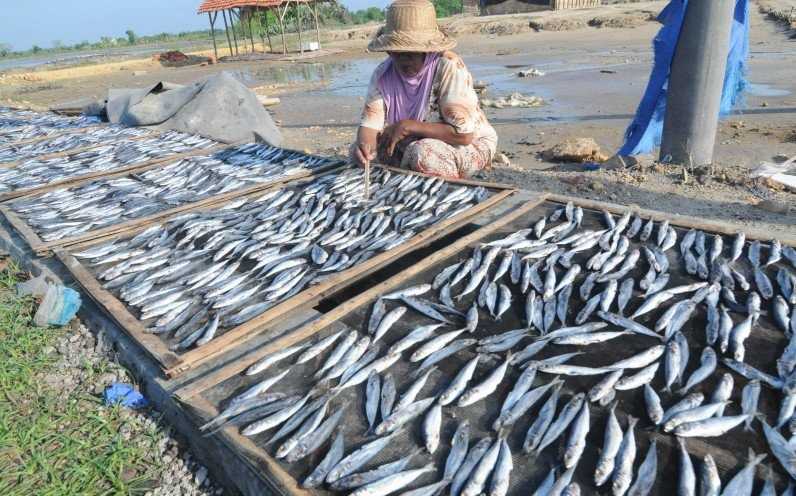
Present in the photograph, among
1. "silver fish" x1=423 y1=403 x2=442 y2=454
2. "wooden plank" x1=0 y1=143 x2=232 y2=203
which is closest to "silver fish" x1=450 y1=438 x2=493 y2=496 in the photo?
"silver fish" x1=423 y1=403 x2=442 y2=454

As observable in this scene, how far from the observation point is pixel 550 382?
2217 mm

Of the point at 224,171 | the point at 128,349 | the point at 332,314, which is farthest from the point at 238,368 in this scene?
the point at 224,171

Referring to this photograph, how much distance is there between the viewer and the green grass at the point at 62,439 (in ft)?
8.06

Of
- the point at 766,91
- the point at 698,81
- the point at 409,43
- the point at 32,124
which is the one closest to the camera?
the point at 409,43

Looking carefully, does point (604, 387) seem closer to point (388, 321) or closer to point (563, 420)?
point (563, 420)

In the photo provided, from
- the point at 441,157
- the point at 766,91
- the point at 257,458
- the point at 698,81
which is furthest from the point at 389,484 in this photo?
the point at 766,91

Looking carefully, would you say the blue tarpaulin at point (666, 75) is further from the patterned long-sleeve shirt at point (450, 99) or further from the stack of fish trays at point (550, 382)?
the stack of fish trays at point (550, 382)

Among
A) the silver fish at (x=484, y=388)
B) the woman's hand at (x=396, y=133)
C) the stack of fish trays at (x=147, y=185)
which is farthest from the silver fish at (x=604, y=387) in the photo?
the stack of fish trays at (x=147, y=185)

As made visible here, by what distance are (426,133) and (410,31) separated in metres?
0.98

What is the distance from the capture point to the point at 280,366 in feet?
8.27

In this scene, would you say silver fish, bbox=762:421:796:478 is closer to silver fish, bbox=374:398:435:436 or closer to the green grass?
silver fish, bbox=374:398:435:436

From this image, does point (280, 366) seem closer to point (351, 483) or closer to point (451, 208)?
point (351, 483)

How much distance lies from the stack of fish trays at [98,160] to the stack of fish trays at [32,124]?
201 cm

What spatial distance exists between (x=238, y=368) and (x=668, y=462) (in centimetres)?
193
